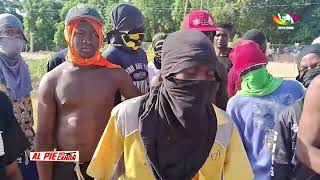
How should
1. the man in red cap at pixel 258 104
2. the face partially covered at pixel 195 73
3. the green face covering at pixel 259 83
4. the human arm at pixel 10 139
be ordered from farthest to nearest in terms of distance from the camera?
the green face covering at pixel 259 83 < the man in red cap at pixel 258 104 < the human arm at pixel 10 139 < the face partially covered at pixel 195 73

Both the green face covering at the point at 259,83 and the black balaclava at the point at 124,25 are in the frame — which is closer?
the green face covering at the point at 259,83

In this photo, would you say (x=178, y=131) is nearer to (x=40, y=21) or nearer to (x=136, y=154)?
(x=136, y=154)

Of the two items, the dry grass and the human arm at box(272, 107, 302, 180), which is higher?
the human arm at box(272, 107, 302, 180)

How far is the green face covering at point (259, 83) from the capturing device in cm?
340

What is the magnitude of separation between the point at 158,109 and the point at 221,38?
335 cm

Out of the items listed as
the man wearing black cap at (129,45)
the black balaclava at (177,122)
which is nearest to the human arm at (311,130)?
the black balaclava at (177,122)

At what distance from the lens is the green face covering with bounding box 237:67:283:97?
11.2 ft

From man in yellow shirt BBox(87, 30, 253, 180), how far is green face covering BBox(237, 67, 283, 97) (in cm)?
112

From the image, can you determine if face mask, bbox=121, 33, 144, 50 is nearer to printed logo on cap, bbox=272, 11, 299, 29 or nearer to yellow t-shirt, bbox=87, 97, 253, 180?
yellow t-shirt, bbox=87, 97, 253, 180

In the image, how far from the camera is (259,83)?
11.2 feet

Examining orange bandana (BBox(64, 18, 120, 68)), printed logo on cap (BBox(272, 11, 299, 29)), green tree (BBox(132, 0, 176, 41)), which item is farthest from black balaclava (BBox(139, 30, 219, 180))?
green tree (BBox(132, 0, 176, 41))

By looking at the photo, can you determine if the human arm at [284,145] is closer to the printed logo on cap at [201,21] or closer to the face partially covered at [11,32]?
the printed logo on cap at [201,21]

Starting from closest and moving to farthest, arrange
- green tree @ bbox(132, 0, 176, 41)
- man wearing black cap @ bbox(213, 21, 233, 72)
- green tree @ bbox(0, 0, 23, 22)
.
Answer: man wearing black cap @ bbox(213, 21, 233, 72) < green tree @ bbox(132, 0, 176, 41) < green tree @ bbox(0, 0, 23, 22)

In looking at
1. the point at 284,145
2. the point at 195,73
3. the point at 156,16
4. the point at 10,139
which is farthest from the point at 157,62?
the point at 156,16
